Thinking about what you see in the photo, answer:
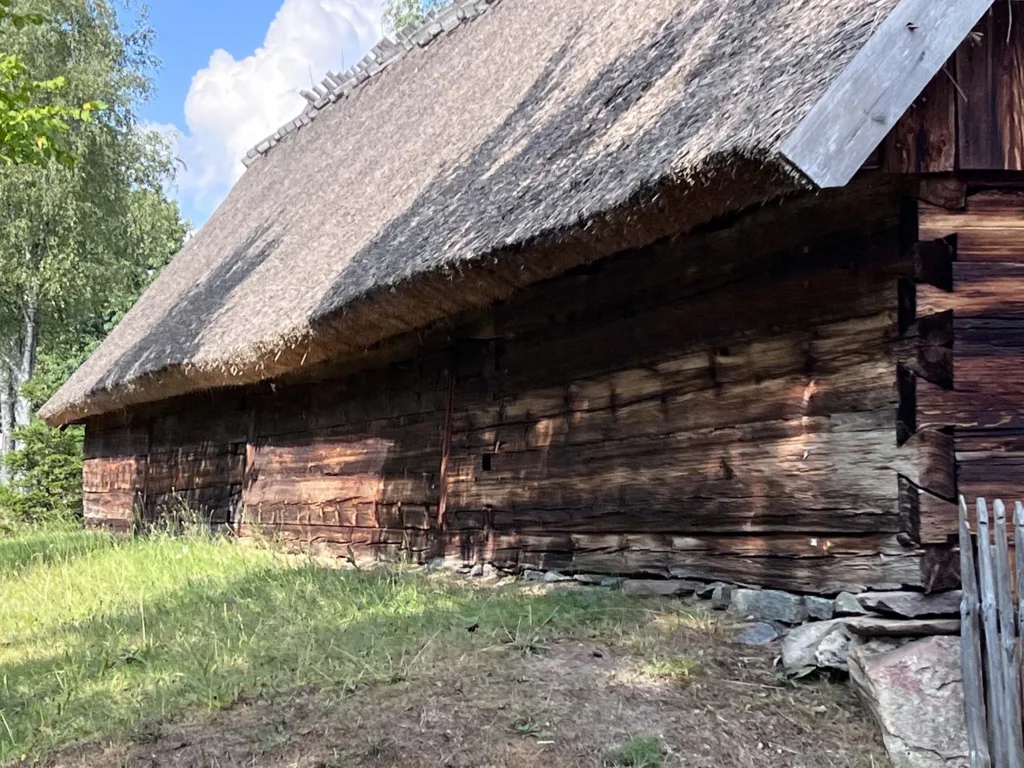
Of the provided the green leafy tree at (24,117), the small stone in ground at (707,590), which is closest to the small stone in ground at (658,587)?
the small stone in ground at (707,590)

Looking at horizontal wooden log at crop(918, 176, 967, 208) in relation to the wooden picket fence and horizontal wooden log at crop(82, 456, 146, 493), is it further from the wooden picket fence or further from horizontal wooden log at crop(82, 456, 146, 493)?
horizontal wooden log at crop(82, 456, 146, 493)

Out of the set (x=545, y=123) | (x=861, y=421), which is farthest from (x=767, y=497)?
(x=545, y=123)

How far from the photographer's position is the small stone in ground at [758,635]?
135 inches

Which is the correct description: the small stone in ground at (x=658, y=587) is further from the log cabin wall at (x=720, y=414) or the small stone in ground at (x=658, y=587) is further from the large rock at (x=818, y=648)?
the large rock at (x=818, y=648)

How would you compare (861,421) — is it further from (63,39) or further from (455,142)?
(63,39)

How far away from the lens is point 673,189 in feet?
10.7

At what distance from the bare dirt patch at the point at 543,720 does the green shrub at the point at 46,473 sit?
43.0 feet

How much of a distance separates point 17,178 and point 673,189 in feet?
45.7

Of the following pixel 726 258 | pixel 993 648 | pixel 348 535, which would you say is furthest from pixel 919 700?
pixel 348 535

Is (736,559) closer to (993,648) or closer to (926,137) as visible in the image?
(993,648)

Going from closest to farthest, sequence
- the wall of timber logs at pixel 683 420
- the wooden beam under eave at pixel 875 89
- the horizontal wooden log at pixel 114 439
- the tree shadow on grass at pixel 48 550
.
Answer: the wooden beam under eave at pixel 875 89 → the wall of timber logs at pixel 683 420 → the tree shadow on grass at pixel 48 550 → the horizontal wooden log at pixel 114 439

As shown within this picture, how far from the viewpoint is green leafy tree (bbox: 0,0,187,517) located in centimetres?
1436

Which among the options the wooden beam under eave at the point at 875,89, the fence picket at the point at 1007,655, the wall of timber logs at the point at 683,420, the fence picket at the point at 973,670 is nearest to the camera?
the fence picket at the point at 1007,655

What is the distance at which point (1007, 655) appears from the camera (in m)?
2.40
